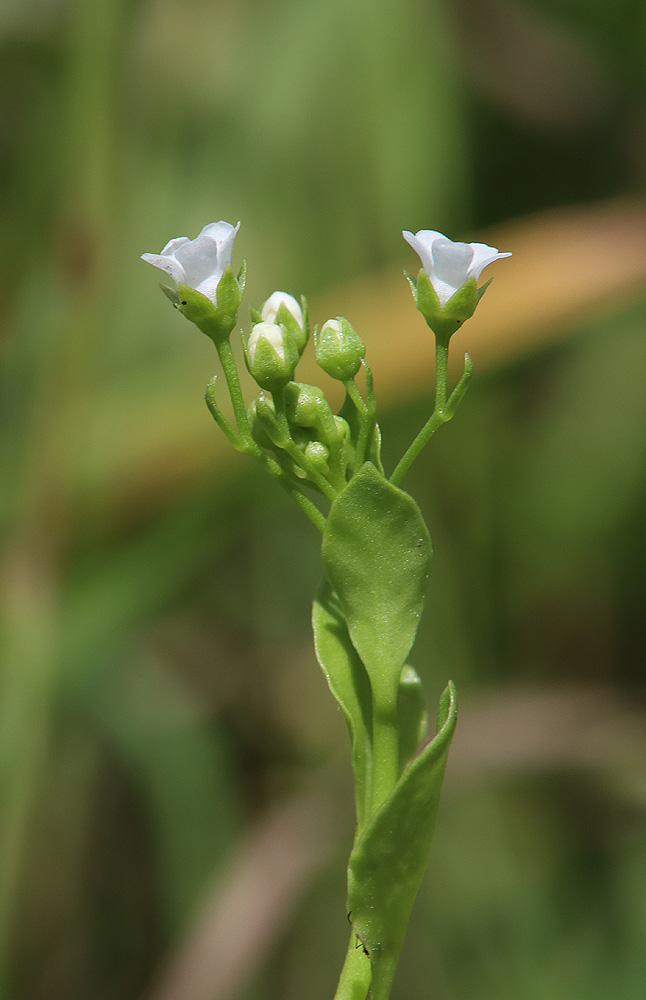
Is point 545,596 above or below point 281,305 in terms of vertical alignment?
below

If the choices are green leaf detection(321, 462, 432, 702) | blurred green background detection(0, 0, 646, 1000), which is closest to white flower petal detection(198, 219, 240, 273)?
green leaf detection(321, 462, 432, 702)

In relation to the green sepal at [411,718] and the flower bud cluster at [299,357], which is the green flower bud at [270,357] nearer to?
the flower bud cluster at [299,357]

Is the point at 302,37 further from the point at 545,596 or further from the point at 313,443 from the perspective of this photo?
the point at 313,443

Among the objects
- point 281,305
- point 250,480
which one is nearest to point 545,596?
point 250,480

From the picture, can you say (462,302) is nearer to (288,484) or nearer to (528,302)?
(288,484)

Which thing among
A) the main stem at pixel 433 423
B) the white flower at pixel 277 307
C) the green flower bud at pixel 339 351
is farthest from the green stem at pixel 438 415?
the white flower at pixel 277 307

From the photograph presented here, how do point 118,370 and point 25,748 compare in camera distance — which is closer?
point 25,748
